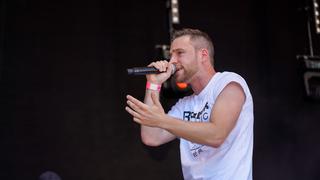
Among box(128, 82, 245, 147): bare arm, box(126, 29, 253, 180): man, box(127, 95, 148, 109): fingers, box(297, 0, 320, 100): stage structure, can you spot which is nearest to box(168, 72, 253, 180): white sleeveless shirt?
box(126, 29, 253, 180): man

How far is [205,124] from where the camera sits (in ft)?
5.51

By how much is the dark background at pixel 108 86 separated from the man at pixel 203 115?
118cm

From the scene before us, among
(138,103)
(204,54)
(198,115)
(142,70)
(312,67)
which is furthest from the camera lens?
(312,67)

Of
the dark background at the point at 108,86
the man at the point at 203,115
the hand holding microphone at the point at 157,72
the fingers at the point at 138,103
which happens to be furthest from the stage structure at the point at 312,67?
the fingers at the point at 138,103

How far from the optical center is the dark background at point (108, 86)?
123 inches

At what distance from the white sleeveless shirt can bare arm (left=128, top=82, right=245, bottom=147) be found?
104 millimetres

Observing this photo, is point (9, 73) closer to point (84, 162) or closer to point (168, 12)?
point (84, 162)

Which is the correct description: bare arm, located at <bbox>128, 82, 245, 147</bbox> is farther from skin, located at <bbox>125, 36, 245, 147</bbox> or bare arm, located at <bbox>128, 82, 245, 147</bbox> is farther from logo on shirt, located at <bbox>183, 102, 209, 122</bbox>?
logo on shirt, located at <bbox>183, 102, 209, 122</bbox>

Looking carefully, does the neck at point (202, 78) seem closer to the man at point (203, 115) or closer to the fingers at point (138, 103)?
the man at point (203, 115)

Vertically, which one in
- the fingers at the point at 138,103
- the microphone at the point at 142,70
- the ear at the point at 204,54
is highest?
the ear at the point at 204,54

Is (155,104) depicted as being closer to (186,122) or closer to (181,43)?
(186,122)

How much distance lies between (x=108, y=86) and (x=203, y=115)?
1518mm

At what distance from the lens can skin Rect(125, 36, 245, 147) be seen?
1627 millimetres

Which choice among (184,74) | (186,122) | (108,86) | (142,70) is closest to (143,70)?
(142,70)
